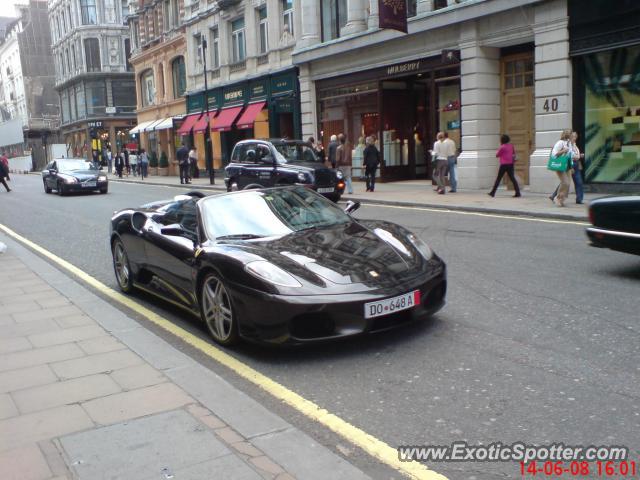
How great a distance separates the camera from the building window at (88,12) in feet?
219

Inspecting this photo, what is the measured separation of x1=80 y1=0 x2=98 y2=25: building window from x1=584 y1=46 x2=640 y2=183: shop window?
203 ft

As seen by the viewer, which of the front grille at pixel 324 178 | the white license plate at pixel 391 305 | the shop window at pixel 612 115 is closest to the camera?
the white license plate at pixel 391 305

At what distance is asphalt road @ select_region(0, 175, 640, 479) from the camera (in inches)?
142

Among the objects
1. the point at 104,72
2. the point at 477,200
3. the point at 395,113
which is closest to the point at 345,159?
the point at 395,113

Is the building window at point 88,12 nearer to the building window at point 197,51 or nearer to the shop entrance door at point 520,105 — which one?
the building window at point 197,51

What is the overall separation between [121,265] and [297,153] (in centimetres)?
1106

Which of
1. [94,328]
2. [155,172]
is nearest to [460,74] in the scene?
[94,328]

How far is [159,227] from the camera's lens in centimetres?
673

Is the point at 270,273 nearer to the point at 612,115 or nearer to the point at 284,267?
the point at 284,267

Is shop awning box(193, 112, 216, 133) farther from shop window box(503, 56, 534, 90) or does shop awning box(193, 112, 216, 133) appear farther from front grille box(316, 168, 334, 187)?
front grille box(316, 168, 334, 187)

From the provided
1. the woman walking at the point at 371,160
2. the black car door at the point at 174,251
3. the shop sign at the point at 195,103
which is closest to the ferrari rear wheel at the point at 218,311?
the black car door at the point at 174,251

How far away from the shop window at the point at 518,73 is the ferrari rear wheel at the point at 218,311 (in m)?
16.3

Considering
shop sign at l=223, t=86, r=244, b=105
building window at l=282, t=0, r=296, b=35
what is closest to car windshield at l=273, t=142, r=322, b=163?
building window at l=282, t=0, r=296, b=35

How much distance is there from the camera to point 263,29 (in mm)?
32031
